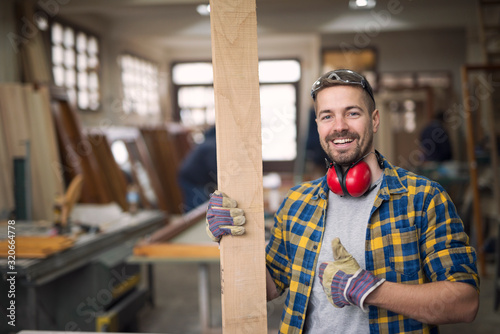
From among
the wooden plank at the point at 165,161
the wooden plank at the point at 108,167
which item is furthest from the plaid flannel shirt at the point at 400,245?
the wooden plank at the point at 165,161

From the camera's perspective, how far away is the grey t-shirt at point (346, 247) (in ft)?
4.98

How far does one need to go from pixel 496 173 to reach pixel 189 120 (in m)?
9.69

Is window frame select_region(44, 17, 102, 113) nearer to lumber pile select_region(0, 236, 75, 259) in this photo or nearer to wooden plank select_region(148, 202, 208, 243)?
wooden plank select_region(148, 202, 208, 243)

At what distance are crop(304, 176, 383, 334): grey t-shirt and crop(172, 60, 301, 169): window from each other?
11982mm

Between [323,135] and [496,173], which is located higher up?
[323,135]

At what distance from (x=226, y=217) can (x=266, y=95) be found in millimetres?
12573

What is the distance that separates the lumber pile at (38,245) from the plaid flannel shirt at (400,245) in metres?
2.06

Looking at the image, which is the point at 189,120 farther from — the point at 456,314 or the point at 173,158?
the point at 456,314

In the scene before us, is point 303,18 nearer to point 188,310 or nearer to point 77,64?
point 77,64

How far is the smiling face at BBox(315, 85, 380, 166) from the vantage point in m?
1.53

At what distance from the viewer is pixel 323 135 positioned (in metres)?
1.56

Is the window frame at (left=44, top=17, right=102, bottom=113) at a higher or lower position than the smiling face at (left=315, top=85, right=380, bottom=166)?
higher

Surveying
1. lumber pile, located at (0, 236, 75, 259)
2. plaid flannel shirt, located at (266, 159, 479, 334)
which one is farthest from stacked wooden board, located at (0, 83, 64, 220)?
plaid flannel shirt, located at (266, 159, 479, 334)

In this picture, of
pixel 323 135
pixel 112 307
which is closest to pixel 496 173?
pixel 112 307
